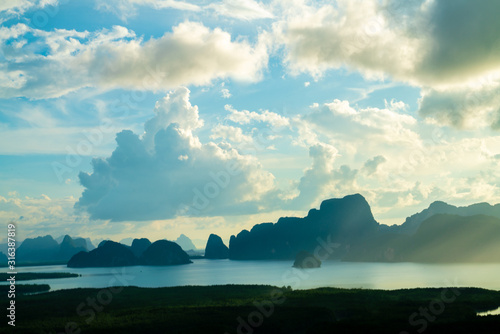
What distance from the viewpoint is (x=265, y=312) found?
68062 mm

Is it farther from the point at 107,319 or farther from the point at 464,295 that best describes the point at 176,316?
the point at 464,295

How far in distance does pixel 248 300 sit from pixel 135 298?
1061 inches

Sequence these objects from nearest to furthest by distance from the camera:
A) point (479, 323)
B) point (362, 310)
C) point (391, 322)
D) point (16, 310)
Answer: point (479, 323) < point (391, 322) < point (362, 310) < point (16, 310)

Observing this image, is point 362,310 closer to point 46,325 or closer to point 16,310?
point 46,325

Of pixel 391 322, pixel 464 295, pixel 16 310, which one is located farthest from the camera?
pixel 464 295

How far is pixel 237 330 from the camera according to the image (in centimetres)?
5650

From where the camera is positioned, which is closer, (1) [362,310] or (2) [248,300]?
(1) [362,310]

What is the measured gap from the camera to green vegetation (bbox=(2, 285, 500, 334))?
2224 inches

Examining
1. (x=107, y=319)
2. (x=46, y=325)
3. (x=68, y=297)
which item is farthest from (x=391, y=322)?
(x=68, y=297)

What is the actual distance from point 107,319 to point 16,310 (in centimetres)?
2463

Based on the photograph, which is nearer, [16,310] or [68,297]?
[16,310]

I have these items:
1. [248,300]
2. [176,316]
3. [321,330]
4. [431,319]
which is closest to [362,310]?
[431,319]

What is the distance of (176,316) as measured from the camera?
65.4 metres

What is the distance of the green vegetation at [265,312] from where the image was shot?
56.5 m
